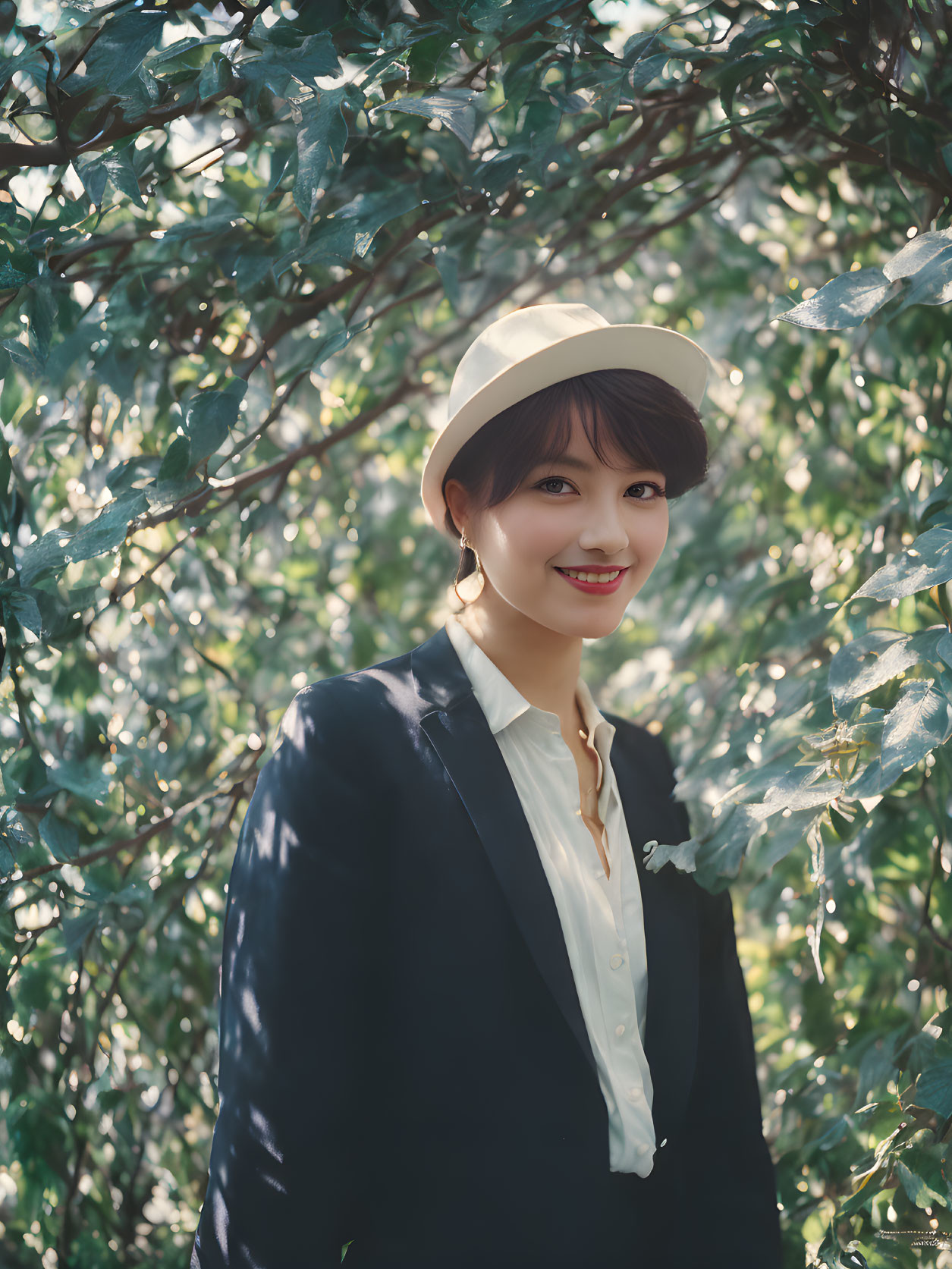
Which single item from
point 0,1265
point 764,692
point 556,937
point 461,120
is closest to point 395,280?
point 461,120

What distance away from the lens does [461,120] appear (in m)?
1.03

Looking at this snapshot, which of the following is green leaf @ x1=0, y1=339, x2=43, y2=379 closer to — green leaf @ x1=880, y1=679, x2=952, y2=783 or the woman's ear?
the woman's ear

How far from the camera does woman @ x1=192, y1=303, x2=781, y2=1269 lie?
1091mm

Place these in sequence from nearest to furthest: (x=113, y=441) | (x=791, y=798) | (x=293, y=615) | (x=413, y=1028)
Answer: (x=791, y=798) < (x=413, y=1028) < (x=113, y=441) < (x=293, y=615)

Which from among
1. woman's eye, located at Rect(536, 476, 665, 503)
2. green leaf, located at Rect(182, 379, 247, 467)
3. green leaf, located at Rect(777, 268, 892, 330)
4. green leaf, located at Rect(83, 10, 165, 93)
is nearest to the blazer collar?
woman's eye, located at Rect(536, 476, 665, 503)

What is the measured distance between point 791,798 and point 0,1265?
1.59 meters

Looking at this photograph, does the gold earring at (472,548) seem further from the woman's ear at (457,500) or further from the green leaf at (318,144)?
the green leaf at (318,144)

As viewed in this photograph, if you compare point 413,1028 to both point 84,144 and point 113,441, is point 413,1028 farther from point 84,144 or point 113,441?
point 113,441

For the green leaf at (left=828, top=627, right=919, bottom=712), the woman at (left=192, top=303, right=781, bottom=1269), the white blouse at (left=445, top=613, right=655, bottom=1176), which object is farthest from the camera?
the white blouse at (left=445, top=613, right=655, bottom=1176)

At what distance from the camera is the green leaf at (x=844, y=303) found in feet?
3.25

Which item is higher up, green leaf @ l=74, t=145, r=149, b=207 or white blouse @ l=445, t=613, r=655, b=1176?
green leaf @ l=74, t=145, r=149, b=207

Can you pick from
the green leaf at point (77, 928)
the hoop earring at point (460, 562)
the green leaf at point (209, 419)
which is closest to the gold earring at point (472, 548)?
the hoop earring at point (460, 562)

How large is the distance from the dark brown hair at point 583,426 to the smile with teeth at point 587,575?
0.38 ft

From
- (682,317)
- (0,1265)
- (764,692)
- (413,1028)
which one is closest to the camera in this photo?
(413,1028)
